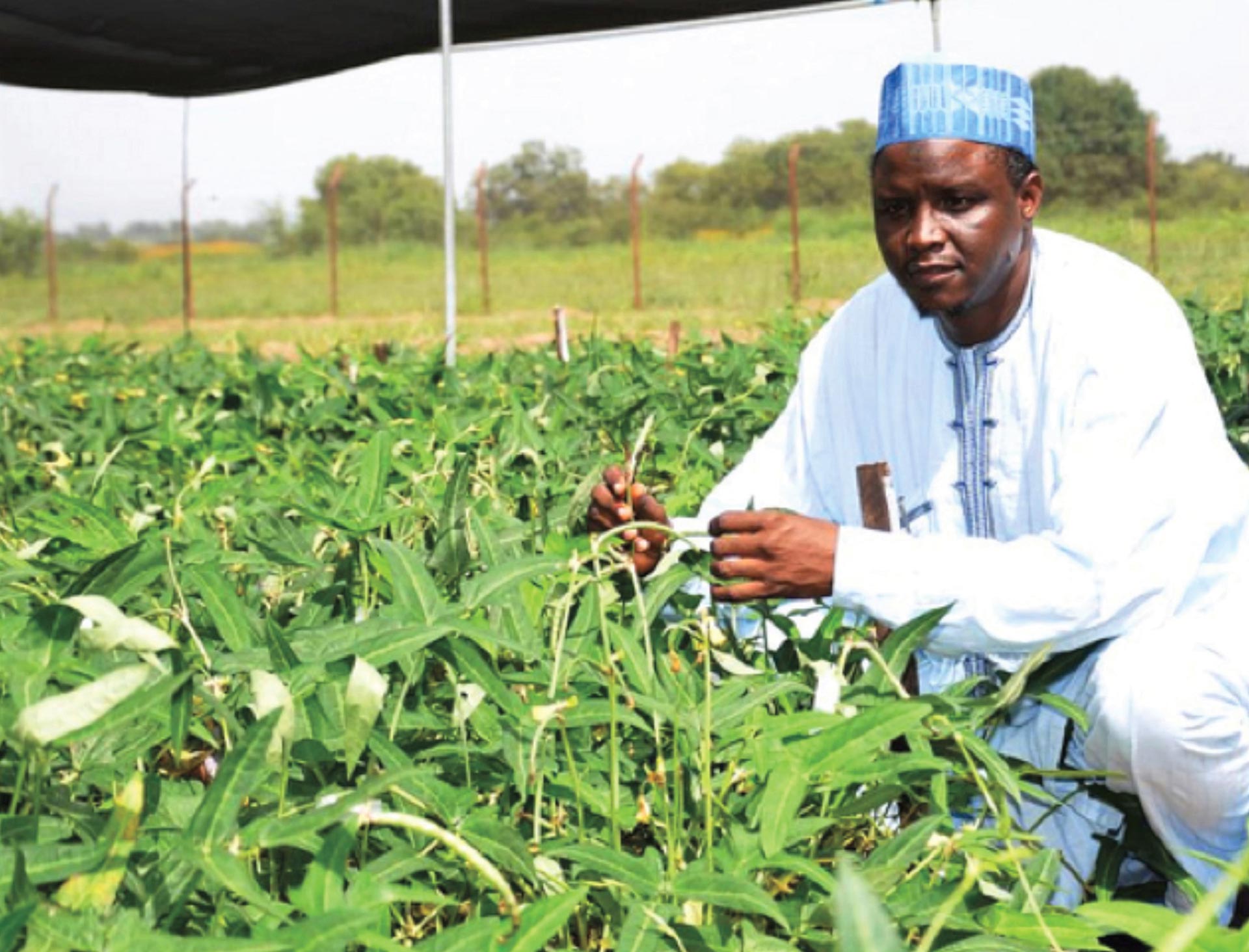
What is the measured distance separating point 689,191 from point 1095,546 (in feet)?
120

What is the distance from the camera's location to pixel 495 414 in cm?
334

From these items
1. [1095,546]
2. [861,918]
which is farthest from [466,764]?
[1095,546]

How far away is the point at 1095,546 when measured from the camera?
93.0 inches

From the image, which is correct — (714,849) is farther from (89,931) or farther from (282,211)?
(282,211)

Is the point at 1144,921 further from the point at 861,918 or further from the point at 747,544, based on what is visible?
the point at 747,544

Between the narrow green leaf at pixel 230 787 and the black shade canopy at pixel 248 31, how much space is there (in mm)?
8509

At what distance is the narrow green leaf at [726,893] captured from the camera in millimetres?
1358

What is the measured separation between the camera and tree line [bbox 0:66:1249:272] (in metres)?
30.2

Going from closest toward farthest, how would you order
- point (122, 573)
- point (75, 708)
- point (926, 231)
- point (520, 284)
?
point (75, 708) → point (122, 573) → point (926, 231) → point (520, 284)

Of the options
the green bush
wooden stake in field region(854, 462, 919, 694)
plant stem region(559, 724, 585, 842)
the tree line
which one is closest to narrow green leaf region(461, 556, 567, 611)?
plant stem region(559, 724, 585, 842)

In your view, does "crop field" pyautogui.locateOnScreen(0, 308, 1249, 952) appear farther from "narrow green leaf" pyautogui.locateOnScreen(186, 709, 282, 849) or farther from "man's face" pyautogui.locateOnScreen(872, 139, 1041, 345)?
"man's face" pyautogui.locateOnScreen(872, 139, 1041, 345)

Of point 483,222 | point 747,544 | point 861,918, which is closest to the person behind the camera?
point 861,918

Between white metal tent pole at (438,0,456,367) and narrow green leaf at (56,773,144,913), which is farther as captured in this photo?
white metal tent pole at (438,0,456,367)

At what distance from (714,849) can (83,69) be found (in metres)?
10.4
